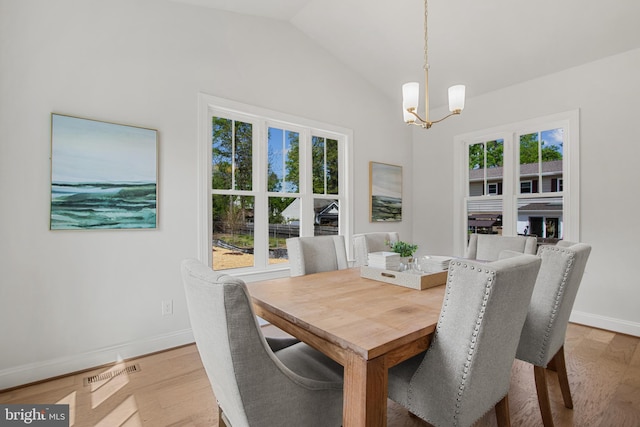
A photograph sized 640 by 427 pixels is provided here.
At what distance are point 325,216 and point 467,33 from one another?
2.48m

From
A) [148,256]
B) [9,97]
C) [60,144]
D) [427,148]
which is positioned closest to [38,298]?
[148,256]

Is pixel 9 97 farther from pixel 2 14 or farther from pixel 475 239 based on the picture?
pixel 475 239

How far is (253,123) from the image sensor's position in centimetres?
339

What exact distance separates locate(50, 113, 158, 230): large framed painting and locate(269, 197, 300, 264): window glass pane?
1244mm

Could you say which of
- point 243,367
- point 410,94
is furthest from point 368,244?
point 243,367

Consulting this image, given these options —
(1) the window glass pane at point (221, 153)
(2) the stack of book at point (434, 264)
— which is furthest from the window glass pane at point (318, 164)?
(2) the stack of book at point (434, 264)

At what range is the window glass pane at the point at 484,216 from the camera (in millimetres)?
4152

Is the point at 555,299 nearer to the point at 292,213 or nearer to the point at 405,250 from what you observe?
the point at 405,250

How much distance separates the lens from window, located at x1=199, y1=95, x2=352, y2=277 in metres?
3.11

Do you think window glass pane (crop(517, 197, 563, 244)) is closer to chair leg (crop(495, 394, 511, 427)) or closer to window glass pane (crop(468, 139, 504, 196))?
window glass pane (crop(468, 139, 504, 196))

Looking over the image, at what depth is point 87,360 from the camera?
7.87 feet

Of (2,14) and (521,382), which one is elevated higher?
(2,14)

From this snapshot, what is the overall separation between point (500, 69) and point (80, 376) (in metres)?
4.94

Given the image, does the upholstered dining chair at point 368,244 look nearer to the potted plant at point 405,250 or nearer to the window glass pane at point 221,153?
the potted plant at point 405,250
